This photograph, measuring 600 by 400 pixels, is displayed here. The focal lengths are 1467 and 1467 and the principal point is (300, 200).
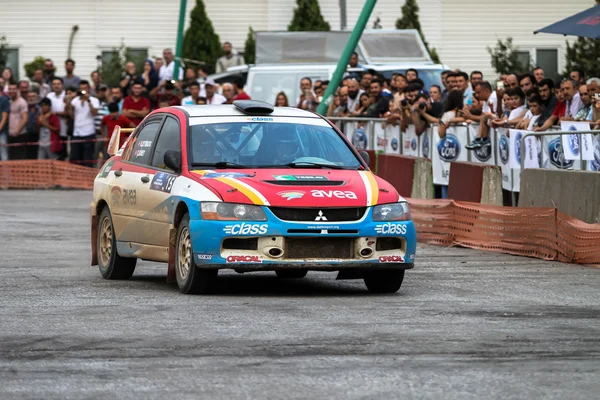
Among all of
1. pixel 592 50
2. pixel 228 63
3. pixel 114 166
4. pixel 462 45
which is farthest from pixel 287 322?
pixel 462 45

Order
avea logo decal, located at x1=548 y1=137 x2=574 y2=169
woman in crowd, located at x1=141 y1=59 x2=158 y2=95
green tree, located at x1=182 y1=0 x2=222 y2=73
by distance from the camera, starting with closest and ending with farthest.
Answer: avea logo decal, located at x1=548 y1=137 x2=574 y2=169
woman in crowd, located at x1=141 y1=59 x2=158 y2=95
green tree, located at x1=182 y1=0 x2=222 y2=73

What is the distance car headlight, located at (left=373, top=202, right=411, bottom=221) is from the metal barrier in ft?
14.3

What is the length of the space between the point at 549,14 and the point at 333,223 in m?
41.2

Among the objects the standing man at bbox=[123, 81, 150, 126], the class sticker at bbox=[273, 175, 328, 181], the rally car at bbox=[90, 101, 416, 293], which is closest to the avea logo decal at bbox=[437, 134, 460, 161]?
the rally car at bbox=[90, 101, 416, 293]

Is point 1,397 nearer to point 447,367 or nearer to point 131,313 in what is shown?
point 447,367

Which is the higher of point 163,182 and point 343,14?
point 343,14

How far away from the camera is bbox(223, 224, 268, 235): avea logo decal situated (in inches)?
430

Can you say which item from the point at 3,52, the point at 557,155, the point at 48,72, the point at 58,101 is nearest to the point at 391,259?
the point at 557,155

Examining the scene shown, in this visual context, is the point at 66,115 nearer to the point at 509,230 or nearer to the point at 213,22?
the point at 509,230

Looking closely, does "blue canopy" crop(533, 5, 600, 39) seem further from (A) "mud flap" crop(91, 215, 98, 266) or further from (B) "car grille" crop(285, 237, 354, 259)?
(B) "car grille" crop(285, 237, 354, 259)

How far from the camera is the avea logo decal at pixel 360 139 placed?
2356 centimetres

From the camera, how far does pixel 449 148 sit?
19.9m

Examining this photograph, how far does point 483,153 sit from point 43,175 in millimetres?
14382

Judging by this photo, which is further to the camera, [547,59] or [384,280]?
[547,59]
